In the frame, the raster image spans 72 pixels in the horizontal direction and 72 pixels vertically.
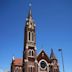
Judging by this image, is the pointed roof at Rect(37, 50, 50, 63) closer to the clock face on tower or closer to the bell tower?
the clock face on tower

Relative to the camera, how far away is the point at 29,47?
70.1 meters

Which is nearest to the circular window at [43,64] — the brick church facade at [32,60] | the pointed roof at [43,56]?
the brick church facade at [32,60]

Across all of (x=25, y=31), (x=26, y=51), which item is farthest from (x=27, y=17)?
(x=26, y=51)

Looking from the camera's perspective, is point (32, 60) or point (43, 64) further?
point (43, 64)

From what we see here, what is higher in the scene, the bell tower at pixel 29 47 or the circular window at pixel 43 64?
the bell tower at pixel 29 47

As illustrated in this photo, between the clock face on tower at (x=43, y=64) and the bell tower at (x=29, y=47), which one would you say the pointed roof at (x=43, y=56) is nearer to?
the clock face on tower at (x=43, y=64)

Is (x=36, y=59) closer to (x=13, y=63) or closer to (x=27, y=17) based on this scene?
(x=13, y=63)

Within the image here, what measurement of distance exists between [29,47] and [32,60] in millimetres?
4634

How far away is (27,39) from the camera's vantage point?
234 feet

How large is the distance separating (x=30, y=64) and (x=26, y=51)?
4538 mm

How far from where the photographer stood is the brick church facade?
221 feet

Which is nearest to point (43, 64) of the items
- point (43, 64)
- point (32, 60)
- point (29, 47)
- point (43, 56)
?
point (43, 64)

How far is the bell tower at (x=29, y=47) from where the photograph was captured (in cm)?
6689

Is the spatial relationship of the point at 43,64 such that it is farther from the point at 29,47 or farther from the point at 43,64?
the point at 29,47
